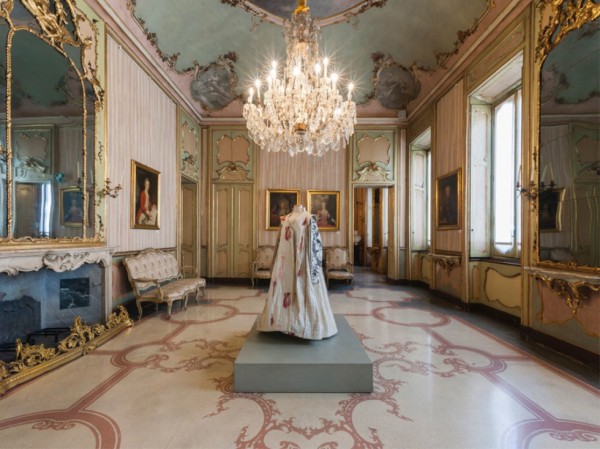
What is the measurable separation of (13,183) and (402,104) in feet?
25.5

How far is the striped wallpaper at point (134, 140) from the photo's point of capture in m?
4.32

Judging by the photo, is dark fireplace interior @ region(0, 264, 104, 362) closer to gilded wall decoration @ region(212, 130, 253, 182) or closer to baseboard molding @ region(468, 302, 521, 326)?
gilded wall decoration @ region(212, 130, 253, 182)

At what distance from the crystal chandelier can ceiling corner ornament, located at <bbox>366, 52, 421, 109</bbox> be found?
294 centimetres

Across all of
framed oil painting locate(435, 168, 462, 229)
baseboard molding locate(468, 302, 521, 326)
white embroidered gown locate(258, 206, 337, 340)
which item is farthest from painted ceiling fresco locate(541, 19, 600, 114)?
white embroidered gown locate(258, 206, 337, 340)

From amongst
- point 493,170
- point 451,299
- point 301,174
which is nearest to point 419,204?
point 493,170

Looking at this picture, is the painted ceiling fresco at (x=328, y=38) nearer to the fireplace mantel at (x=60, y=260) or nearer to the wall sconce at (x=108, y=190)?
the wall sconce at (x=108, y=190)

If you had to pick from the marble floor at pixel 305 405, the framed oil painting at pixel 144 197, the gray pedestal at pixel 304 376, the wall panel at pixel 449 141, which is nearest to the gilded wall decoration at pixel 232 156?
the framed oil painting at pixel 144 197

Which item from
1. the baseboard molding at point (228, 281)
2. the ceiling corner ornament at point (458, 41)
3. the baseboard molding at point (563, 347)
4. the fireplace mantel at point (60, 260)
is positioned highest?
the ceiling corner ornament at point (458, 41)

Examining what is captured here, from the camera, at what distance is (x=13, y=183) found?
2854 mm

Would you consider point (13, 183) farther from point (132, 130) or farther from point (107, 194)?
point (132, 130)

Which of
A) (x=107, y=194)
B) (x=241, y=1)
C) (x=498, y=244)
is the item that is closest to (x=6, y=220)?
(x=107, y=194)

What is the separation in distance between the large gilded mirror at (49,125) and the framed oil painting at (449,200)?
19.7 feet

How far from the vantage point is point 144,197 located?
5176 millimetres

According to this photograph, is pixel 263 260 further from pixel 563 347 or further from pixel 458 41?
pixel 458 41
